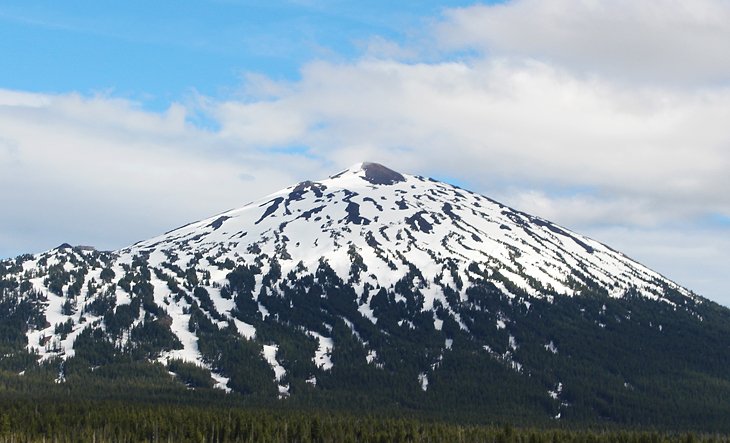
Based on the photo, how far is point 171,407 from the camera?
198500 millimetres

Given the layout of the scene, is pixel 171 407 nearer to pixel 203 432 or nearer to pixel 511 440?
pixel 203 432

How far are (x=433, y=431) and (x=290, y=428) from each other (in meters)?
28.4

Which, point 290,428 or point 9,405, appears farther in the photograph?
point 9,405

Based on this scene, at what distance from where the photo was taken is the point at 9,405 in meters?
192

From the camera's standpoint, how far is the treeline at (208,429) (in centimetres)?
16450

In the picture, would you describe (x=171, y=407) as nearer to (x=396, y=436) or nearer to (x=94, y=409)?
(x=94, y=409)

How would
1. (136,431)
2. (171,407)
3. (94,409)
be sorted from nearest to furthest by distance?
(136,431) → (94,409) → (171,407)

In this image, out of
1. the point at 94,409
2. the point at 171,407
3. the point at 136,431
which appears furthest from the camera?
the point at 171,407

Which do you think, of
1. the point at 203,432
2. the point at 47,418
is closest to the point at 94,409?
the point at 47,418

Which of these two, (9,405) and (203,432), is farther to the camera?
(9,405)

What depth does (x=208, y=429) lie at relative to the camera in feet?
563

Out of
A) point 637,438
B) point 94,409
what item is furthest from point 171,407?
point 637,438

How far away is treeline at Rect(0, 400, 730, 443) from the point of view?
164500 mm

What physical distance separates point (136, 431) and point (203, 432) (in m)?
12.4
